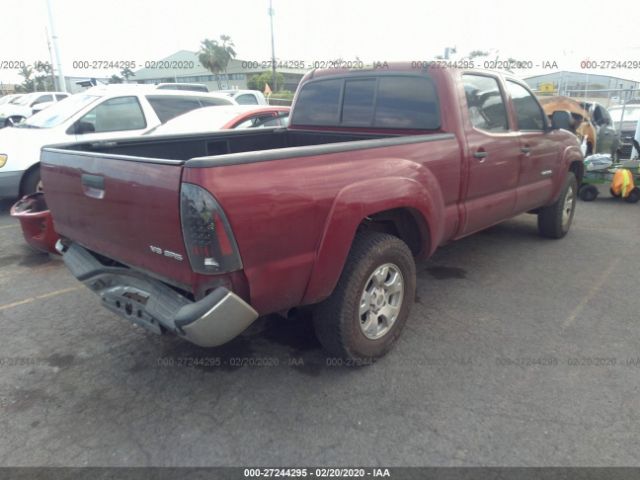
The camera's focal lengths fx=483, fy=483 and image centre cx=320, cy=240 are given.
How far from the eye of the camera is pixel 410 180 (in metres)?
3.14

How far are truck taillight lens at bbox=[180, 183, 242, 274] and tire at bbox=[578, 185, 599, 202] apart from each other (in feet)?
25.2

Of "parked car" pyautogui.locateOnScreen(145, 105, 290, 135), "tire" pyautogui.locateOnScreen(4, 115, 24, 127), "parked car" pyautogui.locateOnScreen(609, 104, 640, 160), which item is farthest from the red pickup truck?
"parked car" pyautogui.locateOnScreen(609, 104, 640, 160)

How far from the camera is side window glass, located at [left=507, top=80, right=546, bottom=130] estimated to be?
4613 mm

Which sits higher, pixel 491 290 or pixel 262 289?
pixel 262 289

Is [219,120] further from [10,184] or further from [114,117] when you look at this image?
[10,184]

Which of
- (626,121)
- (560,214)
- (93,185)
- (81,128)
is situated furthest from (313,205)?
(626,121)

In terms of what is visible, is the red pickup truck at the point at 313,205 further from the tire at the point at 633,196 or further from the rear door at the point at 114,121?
the tire at the point at 633,196

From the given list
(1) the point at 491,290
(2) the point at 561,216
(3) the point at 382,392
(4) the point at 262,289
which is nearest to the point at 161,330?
(4) the point at 262,289

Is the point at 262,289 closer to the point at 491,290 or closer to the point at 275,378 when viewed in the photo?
the point at 275,378

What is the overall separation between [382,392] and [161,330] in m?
1.33

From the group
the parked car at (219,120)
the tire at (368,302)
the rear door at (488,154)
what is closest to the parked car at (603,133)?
the rear door at (488,154)

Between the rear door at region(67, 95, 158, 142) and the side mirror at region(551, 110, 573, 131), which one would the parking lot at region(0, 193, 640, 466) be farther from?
the rear door at region(67, 95, 158, 142)

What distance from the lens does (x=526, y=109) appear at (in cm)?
480

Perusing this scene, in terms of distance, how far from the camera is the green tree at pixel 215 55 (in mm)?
56969
